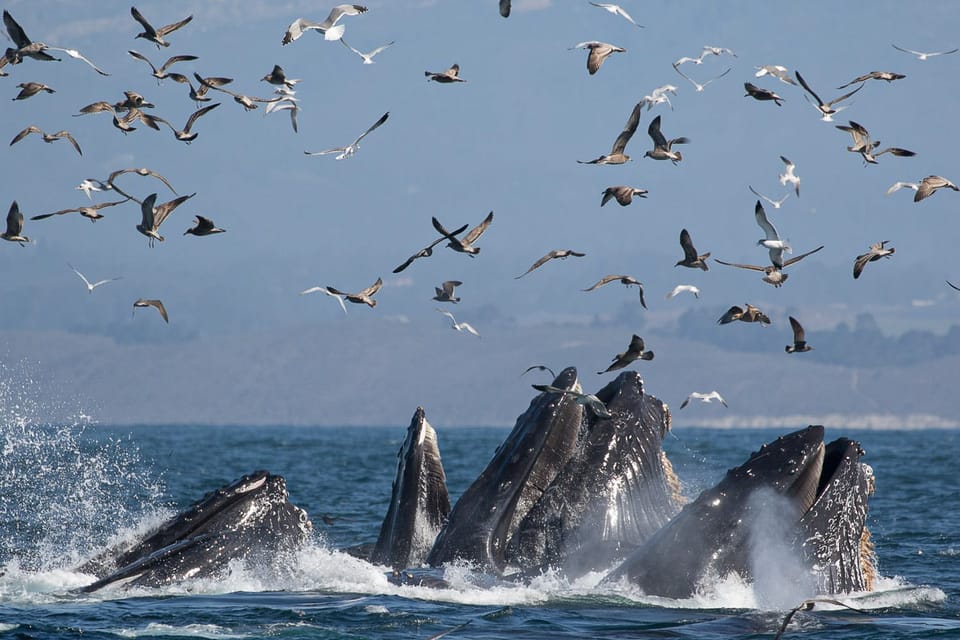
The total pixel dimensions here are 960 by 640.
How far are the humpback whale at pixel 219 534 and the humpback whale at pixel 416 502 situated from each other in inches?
48.0

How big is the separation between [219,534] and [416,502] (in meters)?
2.01

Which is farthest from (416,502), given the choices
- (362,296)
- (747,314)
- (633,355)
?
(747,314)

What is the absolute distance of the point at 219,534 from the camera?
44.8 ft

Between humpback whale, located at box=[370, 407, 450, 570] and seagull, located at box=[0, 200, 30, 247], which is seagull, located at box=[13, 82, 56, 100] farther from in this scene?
humpback whale, located at box=[370, 407, 450, 570]

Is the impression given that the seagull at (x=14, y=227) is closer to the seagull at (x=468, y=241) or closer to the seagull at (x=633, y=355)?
the seagull at (x=468, y=241)

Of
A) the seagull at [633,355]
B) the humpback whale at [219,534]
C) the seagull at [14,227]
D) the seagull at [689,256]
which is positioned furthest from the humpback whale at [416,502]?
the seagull at [14,227]

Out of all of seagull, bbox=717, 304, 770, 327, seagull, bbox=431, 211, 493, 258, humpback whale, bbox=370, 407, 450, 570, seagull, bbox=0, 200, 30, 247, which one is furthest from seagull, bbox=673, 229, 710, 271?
seagull, bbox=0, 200, 30, 247

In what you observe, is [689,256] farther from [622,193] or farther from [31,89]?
[31,89]

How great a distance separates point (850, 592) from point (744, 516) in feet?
4.78

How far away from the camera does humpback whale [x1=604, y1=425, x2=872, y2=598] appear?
42.0ft

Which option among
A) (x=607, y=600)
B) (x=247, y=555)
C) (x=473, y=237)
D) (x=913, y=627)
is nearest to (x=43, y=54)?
(x=473, y=237)

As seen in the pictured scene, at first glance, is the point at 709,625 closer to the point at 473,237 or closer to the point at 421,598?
the point at 421,598

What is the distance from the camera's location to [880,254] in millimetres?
15969

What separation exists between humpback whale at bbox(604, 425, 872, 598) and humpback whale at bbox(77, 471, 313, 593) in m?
3.09
